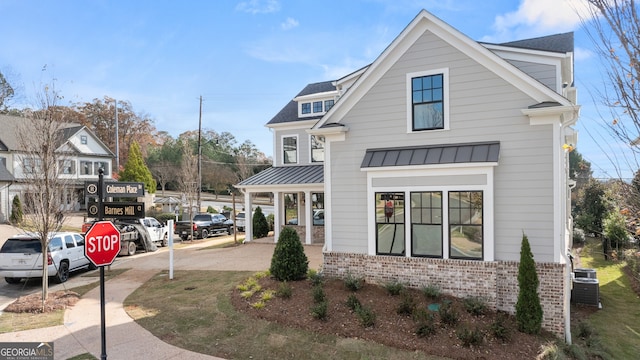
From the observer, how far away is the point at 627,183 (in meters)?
4.96

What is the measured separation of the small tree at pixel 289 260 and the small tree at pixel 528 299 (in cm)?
546

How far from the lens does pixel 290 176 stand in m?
19.4

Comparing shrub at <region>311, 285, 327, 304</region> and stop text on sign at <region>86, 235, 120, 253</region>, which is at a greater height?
stop text on sign at <region>86, 235, 120, 253</region>

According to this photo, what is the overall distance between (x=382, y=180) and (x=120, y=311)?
752 centimetres

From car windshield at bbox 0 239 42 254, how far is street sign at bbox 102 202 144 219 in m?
4.85

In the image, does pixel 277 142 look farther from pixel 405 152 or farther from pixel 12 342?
pixel 12 342

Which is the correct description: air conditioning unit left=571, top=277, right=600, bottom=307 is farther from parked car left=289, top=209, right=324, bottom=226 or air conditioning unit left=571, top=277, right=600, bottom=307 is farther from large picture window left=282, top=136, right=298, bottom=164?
large picture window left=282, top=136, right=298, bottom=164

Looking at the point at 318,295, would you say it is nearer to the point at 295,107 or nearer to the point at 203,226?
the point at 295,107

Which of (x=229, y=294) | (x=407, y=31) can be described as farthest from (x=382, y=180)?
(x=229, y=294)

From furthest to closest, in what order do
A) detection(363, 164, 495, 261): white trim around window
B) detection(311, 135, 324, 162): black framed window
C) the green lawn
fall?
detection(311, 135, 324, 162): black framed window < detection(363, 164, 495, 261): white trim around window < the green lawn

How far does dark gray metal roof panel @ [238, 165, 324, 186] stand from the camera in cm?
1825

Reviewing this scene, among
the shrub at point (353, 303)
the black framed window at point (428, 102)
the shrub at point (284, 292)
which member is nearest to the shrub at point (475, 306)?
the shrub at point (353, 303)

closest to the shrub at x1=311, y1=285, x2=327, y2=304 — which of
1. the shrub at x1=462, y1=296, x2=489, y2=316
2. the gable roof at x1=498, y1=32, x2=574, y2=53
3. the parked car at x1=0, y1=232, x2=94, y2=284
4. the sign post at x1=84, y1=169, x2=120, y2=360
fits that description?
the shrub at x1=462, y1=296, x2=489, y2=316

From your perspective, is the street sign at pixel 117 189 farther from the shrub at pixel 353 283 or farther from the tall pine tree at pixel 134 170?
the tall pine tree at pixel 134 170
